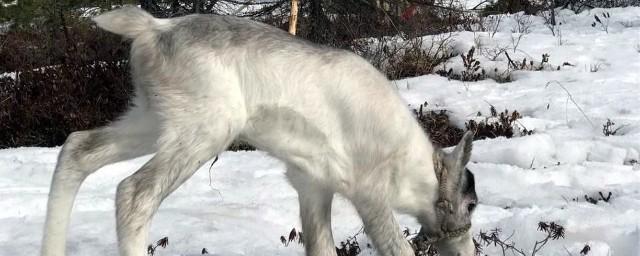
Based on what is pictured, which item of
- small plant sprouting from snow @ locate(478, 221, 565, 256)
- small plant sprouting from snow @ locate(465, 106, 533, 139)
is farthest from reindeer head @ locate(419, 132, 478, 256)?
small plant sprouting from snow @ locate(465, 106, 533, 139)

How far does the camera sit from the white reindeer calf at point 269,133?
3.36 m

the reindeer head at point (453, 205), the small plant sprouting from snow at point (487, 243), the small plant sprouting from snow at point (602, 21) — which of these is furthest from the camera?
the small plant sprouting from snow at point (602, 21)

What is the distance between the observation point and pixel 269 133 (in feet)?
11.8

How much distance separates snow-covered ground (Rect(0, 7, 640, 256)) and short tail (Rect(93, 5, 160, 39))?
1.42m

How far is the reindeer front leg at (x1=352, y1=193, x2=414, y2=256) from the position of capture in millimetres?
3680

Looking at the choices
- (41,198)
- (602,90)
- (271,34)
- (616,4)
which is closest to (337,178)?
(271,34)

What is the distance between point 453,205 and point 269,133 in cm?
108

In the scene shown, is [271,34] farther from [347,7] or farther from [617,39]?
[617,39]

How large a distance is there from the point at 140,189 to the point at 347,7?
22.0 ft

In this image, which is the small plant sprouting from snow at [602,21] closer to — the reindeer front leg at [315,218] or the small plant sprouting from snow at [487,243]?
the small plant sprouting from snow at [487,243]

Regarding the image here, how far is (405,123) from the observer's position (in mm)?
3799

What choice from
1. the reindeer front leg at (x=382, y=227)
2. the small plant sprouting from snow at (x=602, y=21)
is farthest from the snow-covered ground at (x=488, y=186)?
the small plant sprouting from snow at (x=602, y=21)

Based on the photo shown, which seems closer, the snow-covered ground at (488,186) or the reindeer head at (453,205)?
the reindeer head at (453,205)

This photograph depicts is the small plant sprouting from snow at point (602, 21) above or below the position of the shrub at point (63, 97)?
above
